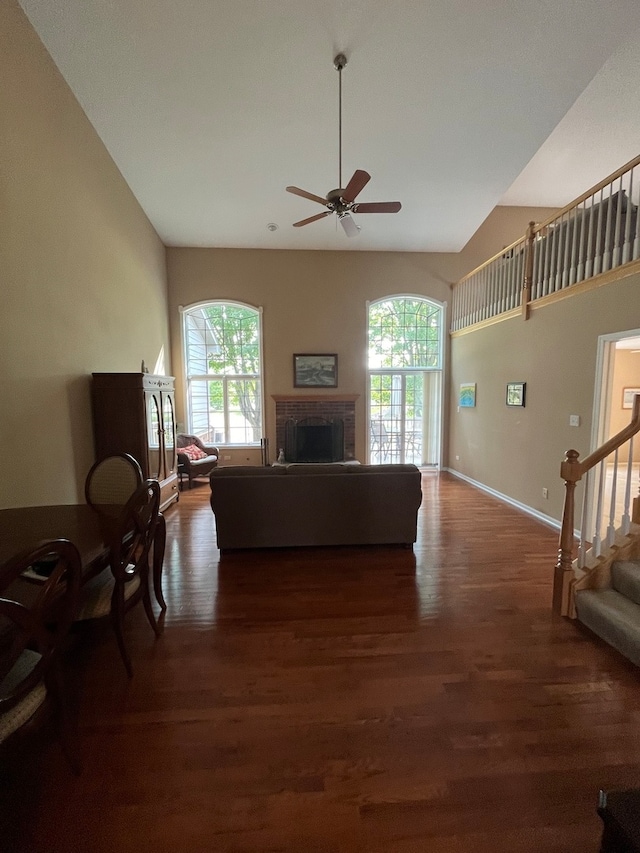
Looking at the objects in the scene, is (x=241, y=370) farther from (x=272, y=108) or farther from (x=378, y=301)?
(x=272, y=108)

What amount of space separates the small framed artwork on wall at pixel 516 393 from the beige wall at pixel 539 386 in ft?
0.26

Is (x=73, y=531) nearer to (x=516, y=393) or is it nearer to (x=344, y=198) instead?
(x=344, y=198)

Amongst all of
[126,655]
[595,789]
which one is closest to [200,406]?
[126,655]

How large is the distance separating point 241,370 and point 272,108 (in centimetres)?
409

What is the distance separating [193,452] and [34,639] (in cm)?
536

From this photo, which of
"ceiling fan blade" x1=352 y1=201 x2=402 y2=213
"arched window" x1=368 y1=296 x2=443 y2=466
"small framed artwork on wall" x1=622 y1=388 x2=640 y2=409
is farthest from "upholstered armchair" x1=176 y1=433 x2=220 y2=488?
"small framed artwork on wall" x1=622 y1=388 x2=640 y2=409

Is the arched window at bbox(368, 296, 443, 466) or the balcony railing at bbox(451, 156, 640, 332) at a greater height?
the balcony railing at bbox(451, 156, 640, 332)

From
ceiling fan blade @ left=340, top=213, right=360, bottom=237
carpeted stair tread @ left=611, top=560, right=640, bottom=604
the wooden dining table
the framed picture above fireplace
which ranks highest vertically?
ceiling fan blade @ left=340, top=213, right=360, bottom=237

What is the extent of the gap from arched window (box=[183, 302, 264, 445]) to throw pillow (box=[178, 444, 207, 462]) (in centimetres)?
62

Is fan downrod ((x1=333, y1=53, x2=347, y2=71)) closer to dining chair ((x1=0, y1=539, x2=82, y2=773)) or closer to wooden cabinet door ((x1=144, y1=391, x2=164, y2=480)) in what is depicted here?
wooden cabinet door ((x1=144, y1=391, x2=164, y2=480))

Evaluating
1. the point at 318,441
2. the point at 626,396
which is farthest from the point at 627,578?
the point at 626,396

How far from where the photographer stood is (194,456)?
6348 millimetres

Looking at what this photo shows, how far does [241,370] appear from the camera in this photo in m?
7.13

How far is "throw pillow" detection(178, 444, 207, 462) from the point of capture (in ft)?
20.5
